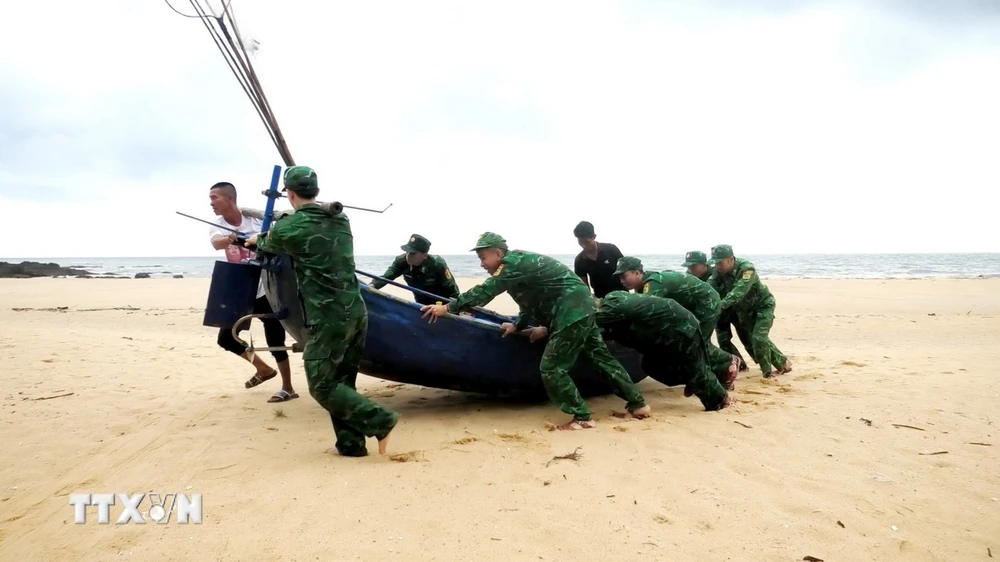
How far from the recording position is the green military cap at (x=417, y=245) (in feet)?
20.5

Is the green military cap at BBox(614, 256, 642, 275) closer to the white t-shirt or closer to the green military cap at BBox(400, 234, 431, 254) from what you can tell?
the green military cap at BBox(400, 234, 431, 254)

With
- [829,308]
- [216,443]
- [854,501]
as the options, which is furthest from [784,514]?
[829,308]

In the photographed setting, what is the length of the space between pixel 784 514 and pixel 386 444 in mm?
2390

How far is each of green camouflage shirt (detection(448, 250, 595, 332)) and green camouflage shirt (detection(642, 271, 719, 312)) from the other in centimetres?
109

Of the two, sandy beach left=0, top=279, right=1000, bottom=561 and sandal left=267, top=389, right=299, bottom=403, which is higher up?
sandy beach left=0, top=279, right=1000, bottom=561

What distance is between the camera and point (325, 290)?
3764mm

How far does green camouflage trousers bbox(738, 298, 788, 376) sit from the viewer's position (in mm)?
7070

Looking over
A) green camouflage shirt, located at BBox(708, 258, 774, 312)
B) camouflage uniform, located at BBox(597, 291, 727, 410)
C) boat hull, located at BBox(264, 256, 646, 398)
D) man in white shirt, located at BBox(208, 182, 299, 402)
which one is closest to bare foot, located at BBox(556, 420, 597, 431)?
boat hull, located at BBox(264, 256, 646, 398)

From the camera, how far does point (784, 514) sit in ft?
10.4

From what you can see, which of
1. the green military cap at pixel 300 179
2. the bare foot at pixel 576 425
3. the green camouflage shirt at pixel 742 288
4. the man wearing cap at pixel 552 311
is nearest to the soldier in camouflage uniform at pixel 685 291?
the green camouflage shirt at pixel 742 288

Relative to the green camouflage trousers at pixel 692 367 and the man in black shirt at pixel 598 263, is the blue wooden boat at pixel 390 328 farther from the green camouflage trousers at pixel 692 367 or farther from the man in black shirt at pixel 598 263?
the man in black shirt at pixel 598 263

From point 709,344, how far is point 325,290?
3895mm

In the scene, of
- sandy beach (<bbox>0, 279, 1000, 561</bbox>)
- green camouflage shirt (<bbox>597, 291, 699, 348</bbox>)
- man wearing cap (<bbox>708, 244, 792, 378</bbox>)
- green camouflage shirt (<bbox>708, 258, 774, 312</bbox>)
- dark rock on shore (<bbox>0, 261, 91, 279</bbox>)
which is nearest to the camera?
sandy beach (<bbox>0, 279, 1000, 561</bbox>)

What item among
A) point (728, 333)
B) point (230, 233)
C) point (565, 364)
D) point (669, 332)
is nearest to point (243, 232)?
point (230, 233)
